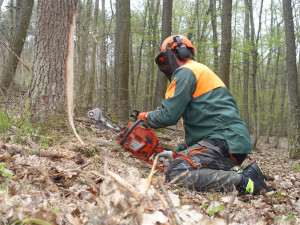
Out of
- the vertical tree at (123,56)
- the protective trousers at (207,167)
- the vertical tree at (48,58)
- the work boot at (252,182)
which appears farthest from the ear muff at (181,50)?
the vertical tree at (123,56)

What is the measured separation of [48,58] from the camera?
3.59m

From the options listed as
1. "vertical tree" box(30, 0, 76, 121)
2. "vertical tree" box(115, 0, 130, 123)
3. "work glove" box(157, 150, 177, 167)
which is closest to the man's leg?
"work glove" box(157, 150, 177, 167)

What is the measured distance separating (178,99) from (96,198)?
2.02 m

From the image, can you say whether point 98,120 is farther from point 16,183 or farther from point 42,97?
point 16,183

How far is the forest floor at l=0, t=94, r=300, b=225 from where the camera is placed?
1.28m

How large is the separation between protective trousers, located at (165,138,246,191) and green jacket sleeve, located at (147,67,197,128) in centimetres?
50

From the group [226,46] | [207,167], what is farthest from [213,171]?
[226,46]

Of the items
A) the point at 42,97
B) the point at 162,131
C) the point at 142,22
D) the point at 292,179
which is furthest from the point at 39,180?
the point at 142,22

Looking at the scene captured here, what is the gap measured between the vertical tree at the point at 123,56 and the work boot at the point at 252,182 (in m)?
4.63

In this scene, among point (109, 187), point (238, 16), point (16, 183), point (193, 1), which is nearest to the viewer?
point (109, 187)

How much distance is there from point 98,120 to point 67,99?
0.57 meters

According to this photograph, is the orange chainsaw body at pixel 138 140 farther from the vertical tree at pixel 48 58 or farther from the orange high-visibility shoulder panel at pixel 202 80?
the vertical tree at pixel 48 58

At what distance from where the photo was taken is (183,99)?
3256mm

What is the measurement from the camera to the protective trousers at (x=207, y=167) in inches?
122
